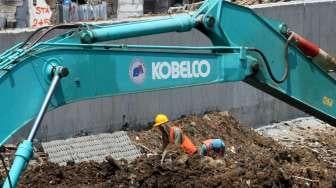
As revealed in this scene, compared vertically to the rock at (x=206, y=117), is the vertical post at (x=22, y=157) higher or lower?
higher

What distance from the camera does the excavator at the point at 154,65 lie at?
5.78 meters

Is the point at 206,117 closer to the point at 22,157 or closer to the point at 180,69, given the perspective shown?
the point at 180,69

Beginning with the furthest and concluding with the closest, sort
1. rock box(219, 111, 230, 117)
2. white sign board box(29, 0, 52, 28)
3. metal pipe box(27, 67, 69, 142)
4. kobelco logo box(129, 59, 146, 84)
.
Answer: white sign board box(29, 0, 52, 28) → rock box(219, 111, 230, 117) → kobelco logo box(129, 59, 146, 84) → metal pipe box(27, 67, 69, 142)

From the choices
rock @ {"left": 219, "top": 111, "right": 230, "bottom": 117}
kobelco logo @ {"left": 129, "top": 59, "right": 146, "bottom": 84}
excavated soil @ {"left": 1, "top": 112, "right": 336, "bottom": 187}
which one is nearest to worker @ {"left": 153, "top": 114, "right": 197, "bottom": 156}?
excavated soil @ {"left": 1, "top": 112, "right": 336, "bottom": 187}

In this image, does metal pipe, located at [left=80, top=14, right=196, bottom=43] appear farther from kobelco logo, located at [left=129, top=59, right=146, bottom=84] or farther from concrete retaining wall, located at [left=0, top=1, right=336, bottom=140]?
concrete retaining wall, located at [left=0, top=1, right=336, bottom=140]

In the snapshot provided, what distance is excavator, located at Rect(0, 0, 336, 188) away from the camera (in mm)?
5781

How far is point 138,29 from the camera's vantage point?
6.59 meters

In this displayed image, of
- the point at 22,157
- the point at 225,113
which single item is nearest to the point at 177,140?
the point at 225,113

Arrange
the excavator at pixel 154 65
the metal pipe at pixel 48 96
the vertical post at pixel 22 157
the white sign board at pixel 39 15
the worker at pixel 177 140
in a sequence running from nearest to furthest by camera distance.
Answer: the vertical post at pixel 22 157, the metal pipe at pixel 48 96, the excavator at pixel 154 65, the worker at pixel 177 140, the white sign board at pixel 39 15

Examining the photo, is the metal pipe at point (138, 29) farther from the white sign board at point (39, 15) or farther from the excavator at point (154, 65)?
the white sign board at point (39, 15)

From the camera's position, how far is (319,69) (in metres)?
7.95

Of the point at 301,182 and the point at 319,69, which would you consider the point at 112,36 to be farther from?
the point at 301,182

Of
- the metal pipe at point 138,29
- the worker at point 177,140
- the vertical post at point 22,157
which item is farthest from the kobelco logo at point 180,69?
the worker at point 177,140

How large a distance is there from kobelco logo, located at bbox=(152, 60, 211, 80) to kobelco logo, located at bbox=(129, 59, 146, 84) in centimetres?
10
